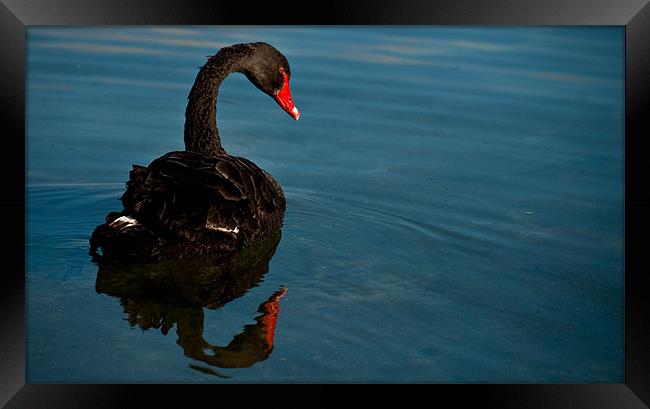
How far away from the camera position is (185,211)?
444 centimetres

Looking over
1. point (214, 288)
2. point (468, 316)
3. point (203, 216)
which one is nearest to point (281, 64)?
point (203, 216)

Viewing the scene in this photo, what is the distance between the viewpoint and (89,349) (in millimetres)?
3646

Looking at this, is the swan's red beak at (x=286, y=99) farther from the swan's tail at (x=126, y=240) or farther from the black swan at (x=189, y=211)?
the swan's tail at (x=126, y=240)

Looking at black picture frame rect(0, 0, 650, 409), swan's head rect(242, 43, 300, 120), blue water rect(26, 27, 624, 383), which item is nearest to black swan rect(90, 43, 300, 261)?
blue water rect(26, 27, 624, 383)

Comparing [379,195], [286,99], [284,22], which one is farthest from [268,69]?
[284,22]

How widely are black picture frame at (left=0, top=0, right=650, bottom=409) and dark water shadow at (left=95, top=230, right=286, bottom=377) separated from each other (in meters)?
0.50

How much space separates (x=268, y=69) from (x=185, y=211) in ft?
3.84

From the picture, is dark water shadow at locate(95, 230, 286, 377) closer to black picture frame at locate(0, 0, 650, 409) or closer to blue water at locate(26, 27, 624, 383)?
blue water at locate(26, 27, 624, 383)

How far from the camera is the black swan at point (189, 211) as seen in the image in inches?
171

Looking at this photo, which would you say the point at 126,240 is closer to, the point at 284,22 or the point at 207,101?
the point at 207,101

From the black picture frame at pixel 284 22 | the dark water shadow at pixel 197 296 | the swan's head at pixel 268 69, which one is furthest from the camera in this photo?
the swan's head at pixel 268 69

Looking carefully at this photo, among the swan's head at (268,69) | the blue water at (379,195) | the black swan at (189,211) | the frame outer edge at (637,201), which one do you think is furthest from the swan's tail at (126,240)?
the frame outer edge at (637,201)

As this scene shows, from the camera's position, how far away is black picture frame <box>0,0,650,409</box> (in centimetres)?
319

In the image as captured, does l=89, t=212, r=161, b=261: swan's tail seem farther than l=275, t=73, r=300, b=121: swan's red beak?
No
